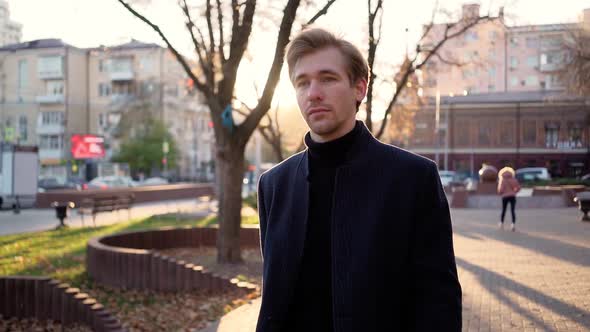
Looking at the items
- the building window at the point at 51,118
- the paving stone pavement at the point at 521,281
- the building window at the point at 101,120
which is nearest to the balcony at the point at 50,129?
the building window at the point at 51,118

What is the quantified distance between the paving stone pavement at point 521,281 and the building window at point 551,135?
39973 millimetres

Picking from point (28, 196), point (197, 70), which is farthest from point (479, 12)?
point (28, 196)

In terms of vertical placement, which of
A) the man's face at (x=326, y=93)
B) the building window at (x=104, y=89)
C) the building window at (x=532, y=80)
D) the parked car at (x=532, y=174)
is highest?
the building window at (x=532, y=80)

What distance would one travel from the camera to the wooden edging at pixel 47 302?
7573 millimetres

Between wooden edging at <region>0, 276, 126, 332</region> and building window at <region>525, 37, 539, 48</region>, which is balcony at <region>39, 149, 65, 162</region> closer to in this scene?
building window at <region>525, 37, 539, 48</region>

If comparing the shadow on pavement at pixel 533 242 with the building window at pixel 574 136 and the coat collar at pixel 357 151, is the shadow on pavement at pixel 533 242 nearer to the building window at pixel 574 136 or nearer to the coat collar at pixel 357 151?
the coat collar at pixel 357 151

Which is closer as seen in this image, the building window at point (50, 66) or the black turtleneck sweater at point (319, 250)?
the black turtleneck sweater at point (319, 250)

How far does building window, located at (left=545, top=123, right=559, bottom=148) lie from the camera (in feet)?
184

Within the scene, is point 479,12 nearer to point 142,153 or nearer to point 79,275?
point 79,275

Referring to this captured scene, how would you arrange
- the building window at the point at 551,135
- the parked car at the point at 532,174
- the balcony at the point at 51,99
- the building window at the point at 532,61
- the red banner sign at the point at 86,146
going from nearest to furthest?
the parked car at the point at 532,174
the building window at the point at 551,135
the red banner sign at the point at 86,146
the building window at the point at 532,61
the balcony at the point at 51,99

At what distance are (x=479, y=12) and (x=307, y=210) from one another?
1809cm

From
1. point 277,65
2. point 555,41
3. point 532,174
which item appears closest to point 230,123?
point 277,65

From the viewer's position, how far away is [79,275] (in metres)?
11.7

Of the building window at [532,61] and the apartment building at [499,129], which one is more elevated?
the building window at [532,61]
